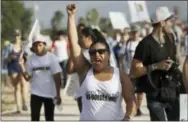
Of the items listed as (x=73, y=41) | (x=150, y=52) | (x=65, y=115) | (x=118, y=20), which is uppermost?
(x=118, y=20)

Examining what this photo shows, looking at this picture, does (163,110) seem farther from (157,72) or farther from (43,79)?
(43,79)

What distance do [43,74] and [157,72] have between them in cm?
204

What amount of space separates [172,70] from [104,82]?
4.83 feet

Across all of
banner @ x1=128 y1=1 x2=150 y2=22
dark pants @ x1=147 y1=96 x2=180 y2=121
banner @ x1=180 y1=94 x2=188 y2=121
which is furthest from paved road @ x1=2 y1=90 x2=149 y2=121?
banner @ x1=180 y1=94 x2=188 y2=121

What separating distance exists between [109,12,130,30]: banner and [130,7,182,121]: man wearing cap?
873 centimetres

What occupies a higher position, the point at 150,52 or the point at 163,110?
the point at 150,52

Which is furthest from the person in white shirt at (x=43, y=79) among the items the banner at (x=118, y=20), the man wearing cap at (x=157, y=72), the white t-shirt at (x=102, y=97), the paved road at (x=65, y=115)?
the banner at (x=118, y=20)

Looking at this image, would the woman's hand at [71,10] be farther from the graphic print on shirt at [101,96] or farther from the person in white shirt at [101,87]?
the graphic print on shirt at [101,96]

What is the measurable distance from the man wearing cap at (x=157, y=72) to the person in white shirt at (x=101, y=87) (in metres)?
1.19

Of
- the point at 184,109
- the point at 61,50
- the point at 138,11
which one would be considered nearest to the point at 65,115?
the point at 138,11

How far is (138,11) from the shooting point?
532 inches

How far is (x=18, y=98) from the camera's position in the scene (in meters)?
11.0

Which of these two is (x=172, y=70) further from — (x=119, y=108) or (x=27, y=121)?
(x=27, y=121)

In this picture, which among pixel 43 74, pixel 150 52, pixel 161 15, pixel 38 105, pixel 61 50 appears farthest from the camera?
pixel 61 50
